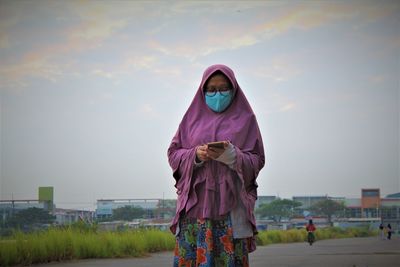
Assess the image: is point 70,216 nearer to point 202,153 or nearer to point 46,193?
point 46,193

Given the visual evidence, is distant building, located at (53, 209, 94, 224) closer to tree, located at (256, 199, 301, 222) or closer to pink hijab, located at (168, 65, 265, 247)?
pink hijab, located at (168, 65, 265, 247)

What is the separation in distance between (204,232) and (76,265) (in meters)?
7.61

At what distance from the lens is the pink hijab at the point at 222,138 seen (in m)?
3.97

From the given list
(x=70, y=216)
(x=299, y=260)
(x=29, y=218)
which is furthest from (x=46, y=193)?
(x=299, y=260)

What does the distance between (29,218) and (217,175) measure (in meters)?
11.0

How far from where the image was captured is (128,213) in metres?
22.2

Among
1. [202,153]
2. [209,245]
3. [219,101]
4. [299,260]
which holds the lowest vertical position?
[299,260]

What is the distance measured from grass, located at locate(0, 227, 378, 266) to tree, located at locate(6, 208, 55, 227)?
0.61 metres

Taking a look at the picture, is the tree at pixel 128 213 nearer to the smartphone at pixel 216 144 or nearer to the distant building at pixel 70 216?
the distant building at pixel 70 216

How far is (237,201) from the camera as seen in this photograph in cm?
396

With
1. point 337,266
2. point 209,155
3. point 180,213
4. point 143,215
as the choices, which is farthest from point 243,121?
point 143,215

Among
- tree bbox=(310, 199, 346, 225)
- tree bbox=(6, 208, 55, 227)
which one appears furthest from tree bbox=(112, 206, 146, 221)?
tree bbox=(310, 199, 346, 225)

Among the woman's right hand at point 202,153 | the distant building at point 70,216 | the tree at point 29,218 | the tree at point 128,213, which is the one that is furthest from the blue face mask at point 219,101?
the tree at point 128,213

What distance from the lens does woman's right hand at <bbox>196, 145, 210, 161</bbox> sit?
3826mm
